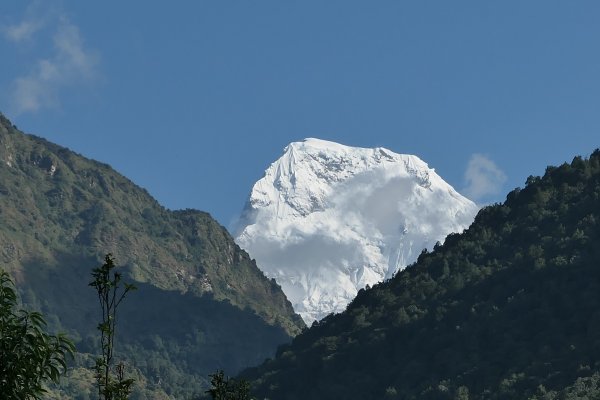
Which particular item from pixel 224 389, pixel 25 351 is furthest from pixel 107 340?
pixel 224 389

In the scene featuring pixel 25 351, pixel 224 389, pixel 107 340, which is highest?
pixel 224 389

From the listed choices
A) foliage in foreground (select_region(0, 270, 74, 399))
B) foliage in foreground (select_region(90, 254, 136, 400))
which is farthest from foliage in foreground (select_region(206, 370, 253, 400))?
foliage in foreground (select_region(0, 270, 74, 399))

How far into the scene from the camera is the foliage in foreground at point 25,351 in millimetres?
28562

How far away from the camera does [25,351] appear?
28953 mm

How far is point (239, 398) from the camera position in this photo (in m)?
44.4

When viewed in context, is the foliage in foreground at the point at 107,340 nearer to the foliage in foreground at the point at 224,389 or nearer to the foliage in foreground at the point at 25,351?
the foliage in foreground at the point at 25,351

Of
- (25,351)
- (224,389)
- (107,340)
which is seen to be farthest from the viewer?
(224,389)

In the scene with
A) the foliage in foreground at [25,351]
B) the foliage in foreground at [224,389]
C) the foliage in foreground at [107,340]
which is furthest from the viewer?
the foliage in foreground at [224,389]

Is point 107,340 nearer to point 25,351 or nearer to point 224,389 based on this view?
point 25,351

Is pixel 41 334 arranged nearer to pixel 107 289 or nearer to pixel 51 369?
pixel 51 369

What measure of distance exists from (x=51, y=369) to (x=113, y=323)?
3536mm

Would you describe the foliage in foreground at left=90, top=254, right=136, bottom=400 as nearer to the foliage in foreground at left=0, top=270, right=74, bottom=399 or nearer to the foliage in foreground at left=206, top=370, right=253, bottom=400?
the foliage in foreground at left=0, top=270, right=74, bottom=399

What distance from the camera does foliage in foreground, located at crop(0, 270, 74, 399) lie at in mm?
28562

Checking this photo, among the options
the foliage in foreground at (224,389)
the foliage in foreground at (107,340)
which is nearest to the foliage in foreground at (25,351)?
the foliage in foreground at (107,340)
